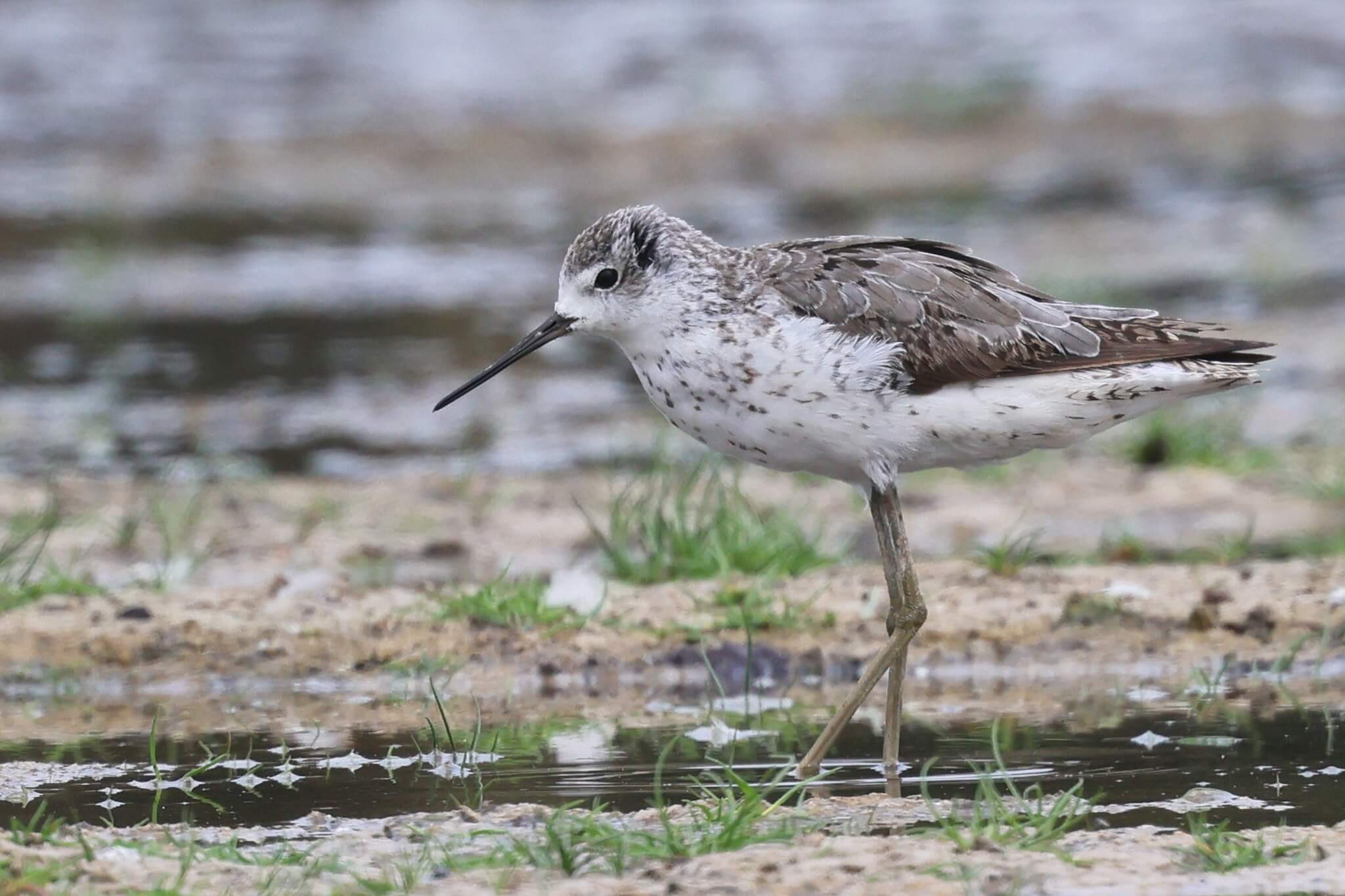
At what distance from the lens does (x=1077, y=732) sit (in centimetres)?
612

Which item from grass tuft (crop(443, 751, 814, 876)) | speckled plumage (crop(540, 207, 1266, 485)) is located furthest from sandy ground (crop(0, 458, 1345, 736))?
grass tuft (crop(443, 751, 814, 876))

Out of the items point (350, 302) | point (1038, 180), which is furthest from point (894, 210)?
point (350, 302)

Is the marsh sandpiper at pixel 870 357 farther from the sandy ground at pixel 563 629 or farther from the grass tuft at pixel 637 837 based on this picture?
the sandy ground at pixel 563 629

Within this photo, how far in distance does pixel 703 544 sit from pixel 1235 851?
138 inches

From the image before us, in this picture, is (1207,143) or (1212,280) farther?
(1207,143)

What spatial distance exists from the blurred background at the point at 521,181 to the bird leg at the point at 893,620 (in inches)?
187

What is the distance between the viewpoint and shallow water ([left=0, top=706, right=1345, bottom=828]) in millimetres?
5320

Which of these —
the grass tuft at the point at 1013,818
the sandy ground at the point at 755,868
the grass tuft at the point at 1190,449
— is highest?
the grass tuft at the point at 1190,449

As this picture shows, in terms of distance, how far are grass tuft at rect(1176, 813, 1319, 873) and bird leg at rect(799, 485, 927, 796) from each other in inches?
54.8

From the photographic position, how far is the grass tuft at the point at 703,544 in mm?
7676

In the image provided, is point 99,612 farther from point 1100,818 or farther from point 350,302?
point 350,302

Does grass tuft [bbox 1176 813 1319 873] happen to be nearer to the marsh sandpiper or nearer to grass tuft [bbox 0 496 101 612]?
the marsh sandpiper

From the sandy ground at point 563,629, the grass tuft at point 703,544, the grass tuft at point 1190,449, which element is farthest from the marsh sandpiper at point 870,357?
the grass tuft at point 1190,449

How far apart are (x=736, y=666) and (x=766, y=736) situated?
2.75 feet
